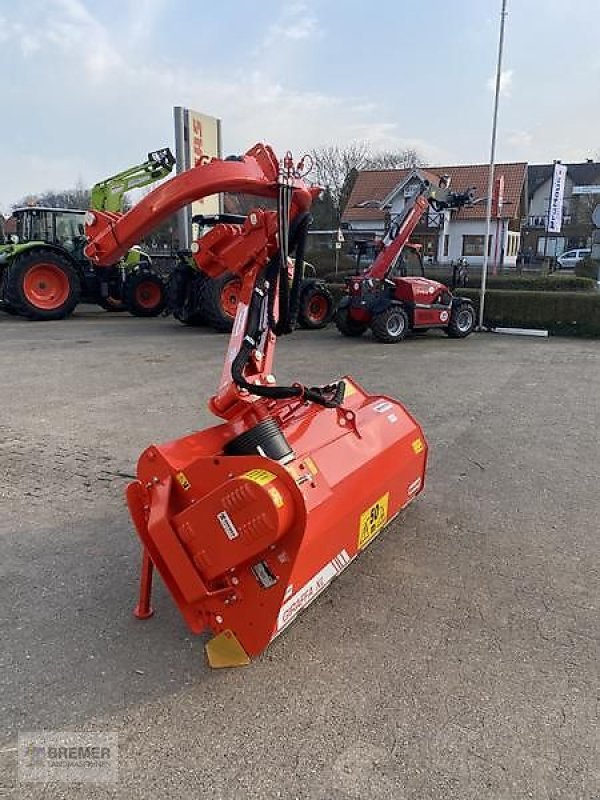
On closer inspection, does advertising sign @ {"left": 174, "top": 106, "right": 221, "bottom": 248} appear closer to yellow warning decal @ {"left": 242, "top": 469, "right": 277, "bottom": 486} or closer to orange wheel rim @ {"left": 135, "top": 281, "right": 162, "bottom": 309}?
orange wheel rim @ {"left": 135, "top": 281, "right": 162, "bottom": 309}

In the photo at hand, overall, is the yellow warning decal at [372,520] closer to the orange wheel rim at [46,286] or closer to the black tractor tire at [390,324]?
the black tractor tire at [390,324]

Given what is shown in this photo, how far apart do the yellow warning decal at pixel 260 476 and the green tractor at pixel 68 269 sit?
11.9 meters

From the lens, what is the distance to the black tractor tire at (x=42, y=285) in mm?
12758

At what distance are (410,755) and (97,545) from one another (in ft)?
6.93

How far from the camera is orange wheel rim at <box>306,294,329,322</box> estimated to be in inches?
503

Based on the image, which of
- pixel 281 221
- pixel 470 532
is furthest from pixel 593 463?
pixel 281 221

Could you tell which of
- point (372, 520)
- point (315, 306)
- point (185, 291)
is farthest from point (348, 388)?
point (315, 306)

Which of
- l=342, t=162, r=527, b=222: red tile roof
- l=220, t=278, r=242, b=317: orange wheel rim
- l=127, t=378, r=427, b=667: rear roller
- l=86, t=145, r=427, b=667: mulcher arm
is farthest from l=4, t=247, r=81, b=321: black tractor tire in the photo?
l=342, t=162, r=527, b=222: red tile roof

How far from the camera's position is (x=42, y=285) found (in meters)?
13.3

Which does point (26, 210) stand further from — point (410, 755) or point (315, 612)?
point (410, 755)

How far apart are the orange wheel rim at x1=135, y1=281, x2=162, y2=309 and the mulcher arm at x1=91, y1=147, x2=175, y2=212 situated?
1842mm

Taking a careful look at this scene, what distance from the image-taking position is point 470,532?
372 centimetres

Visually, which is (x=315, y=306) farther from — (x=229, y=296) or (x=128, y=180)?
(x=128, y=180)

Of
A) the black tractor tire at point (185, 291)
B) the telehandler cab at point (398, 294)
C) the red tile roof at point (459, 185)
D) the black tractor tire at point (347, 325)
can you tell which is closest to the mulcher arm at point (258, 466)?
the telehandler cab at point (398, 294)
